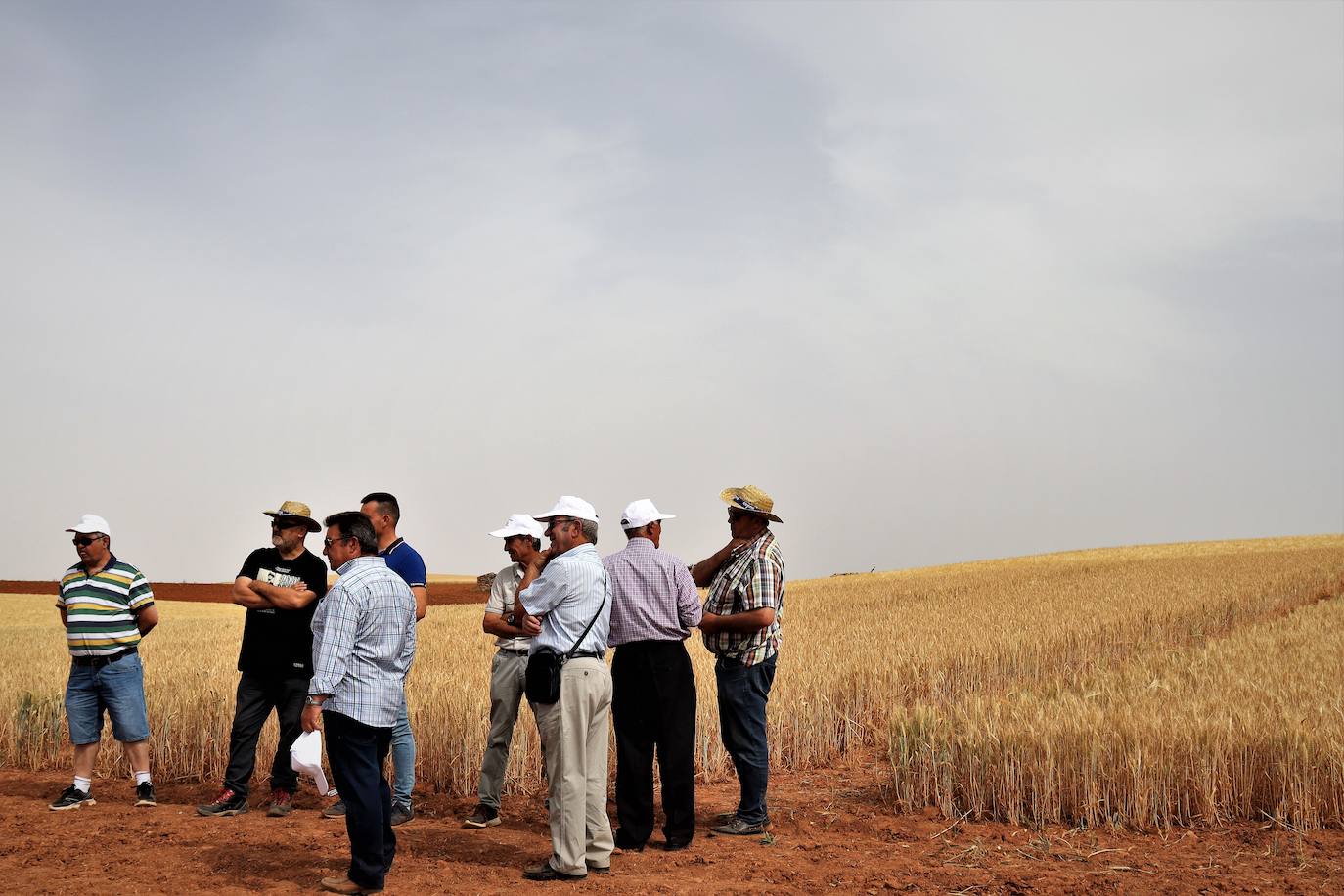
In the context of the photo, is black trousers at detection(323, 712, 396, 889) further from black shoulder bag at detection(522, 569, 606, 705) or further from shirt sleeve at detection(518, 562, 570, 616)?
shirt sleeve at detection(518, 562, 570, 616)

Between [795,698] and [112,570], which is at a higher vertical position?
[112,570]

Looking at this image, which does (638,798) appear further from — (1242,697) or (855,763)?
(1242,697)

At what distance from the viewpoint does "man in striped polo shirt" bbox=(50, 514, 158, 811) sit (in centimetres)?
862

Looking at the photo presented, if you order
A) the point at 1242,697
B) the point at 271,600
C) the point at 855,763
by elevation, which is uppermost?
the point at 271,600

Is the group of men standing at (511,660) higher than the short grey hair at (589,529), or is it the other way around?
the short grey hair at (589,529)

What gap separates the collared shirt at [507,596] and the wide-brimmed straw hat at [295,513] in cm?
156

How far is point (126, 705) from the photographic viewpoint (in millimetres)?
8719

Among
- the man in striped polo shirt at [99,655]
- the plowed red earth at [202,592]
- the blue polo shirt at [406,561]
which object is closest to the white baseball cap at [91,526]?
the man in striped polo shirt at [99,655]

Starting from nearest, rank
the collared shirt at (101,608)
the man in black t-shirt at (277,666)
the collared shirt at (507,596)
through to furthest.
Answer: the collared shirt at (507,596), the man in black t-shirt at (277,666), the collared shirt at (101,608)

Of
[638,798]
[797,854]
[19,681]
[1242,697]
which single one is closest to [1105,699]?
[1242,697]

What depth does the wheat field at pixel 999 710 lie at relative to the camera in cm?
755

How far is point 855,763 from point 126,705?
6.62m

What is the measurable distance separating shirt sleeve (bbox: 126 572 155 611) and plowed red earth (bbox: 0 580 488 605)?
1256 inches

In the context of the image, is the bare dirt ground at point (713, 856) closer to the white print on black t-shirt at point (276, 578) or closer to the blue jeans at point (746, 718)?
the blue jeans at point (746, 718)
